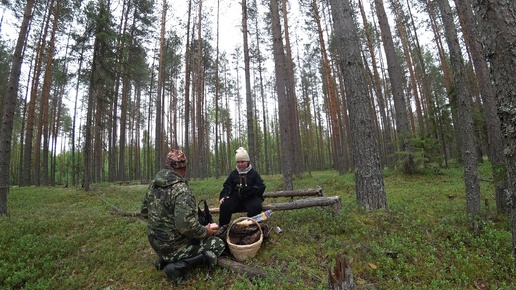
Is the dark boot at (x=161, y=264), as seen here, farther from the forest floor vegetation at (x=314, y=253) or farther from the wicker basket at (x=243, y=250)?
the wicker basket at (x=243, y=250)

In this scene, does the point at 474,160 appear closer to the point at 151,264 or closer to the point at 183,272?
the point at 183,272

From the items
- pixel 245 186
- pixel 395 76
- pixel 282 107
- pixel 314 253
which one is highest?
pixel 395 76

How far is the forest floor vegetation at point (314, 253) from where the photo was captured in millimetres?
3449

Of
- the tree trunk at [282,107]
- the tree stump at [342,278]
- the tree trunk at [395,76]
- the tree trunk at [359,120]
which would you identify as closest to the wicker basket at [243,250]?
the tree stump at [342,278]

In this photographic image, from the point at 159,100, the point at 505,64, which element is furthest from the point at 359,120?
the point at 159,100

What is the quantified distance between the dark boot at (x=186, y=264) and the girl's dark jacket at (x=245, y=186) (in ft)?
4.72

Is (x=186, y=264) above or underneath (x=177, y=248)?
underneath

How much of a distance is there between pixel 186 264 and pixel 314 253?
209 cm

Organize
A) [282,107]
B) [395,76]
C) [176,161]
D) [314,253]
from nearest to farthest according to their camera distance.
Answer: [176,161]
[314,253]
[282,107]
[395,76]

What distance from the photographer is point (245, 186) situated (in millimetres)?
4898

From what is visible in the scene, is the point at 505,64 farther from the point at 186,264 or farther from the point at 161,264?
the point at 161,264

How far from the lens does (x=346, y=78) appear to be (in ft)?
19.5

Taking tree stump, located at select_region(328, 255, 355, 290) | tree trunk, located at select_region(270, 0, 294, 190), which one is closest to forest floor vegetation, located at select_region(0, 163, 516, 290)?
tree stump, located at select_region(328, 255, 355, 290)

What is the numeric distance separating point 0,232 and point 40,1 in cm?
1823
